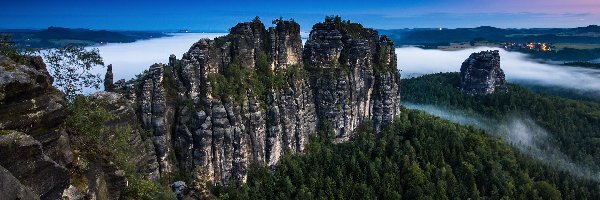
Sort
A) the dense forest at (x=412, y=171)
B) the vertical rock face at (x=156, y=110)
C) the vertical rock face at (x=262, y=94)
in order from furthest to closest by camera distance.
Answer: the dense forest at (x=412, y=171)
the vertical rock face at (x=262, y=94)
the vertical rock face at (x=156, y=110)

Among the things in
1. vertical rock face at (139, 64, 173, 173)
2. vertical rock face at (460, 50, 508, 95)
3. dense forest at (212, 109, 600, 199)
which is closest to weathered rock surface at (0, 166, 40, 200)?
vertical rock face at (139, 64, 173, 173)

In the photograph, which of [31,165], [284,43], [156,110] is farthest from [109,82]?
[31,165]

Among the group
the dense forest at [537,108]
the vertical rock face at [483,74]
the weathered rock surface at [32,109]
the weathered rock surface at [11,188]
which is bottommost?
the dense forest at [537,108]

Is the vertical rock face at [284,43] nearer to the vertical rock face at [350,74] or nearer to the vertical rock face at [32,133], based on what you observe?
the vertical rock face at [350,74]

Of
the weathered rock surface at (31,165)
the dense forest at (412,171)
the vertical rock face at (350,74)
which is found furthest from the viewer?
the vertical rock face at (350,74)

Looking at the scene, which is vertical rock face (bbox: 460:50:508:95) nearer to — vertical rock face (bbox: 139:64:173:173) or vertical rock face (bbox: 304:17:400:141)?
vertical rock face (bbox: 304:17:400:141)

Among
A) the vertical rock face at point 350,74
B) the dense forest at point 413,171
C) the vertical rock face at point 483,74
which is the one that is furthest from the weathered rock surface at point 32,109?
the vertical rock face at point 483,74

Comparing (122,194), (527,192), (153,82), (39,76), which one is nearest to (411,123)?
(527,192)
